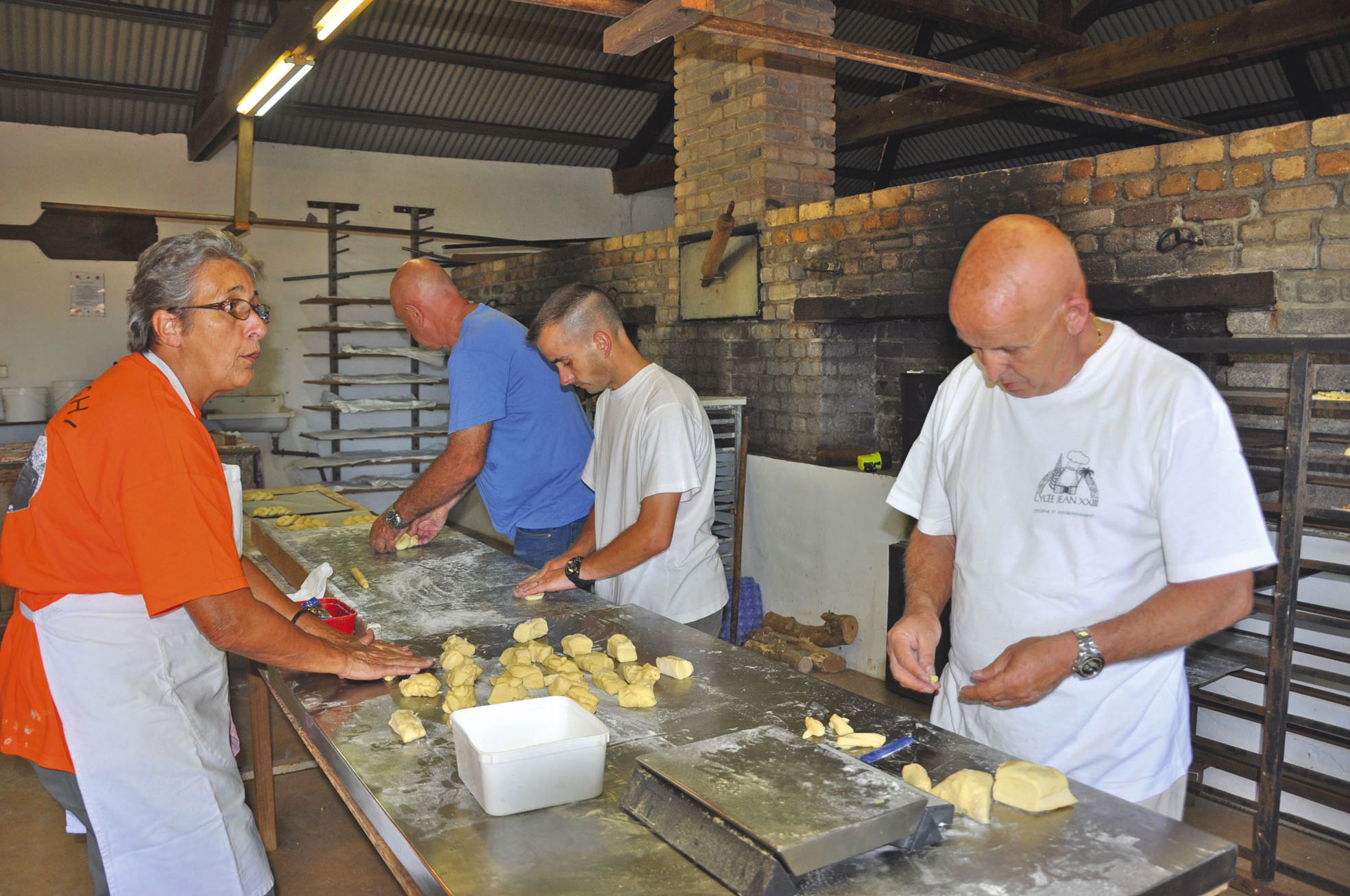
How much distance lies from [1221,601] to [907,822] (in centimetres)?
79

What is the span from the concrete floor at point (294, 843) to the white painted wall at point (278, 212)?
3161 millimetres

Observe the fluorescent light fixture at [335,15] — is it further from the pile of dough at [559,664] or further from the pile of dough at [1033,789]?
the pile of dough at [1033,789]

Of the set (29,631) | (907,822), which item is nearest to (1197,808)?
(907,822)

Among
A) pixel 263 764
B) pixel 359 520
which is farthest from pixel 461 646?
pixel 359 520

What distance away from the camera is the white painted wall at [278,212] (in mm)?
7855

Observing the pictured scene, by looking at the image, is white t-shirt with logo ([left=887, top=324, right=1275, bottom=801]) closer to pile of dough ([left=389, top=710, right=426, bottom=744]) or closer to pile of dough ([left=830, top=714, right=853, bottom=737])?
pile of dough ([left=830, top=714, right=853, bottom=737])

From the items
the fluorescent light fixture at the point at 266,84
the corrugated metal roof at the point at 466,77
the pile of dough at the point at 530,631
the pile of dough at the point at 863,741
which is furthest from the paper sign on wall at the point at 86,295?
the pile of dough at the point at 863,741

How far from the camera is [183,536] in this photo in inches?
67.4

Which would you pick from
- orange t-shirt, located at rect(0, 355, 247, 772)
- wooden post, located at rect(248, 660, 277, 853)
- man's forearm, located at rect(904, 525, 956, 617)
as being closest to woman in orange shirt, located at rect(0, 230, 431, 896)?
orange t-shirt, located at rect(0, 355, 247, 772)

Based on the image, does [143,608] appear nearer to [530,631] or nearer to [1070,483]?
[530,631]

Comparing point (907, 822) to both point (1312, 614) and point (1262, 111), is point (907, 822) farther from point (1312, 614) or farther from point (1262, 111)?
point (1262, 111)

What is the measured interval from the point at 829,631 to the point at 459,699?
3.37m

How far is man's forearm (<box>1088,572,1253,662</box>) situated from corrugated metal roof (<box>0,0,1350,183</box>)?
697 cm

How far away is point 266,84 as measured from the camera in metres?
5.46
